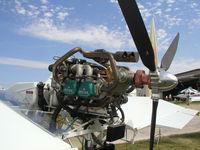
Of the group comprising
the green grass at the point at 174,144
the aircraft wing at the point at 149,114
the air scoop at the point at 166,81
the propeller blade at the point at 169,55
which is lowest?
the green grass at the point at 174,144

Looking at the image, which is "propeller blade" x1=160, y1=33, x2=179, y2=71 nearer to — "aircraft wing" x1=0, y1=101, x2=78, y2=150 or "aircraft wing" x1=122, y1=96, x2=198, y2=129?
"aircraft wing" x1=122, y1=96, x2=198, y2=129

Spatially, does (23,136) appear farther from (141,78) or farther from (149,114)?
(149,114)

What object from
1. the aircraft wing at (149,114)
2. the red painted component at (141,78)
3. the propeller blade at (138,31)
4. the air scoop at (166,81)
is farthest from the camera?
the aircraft wing at (149,114)

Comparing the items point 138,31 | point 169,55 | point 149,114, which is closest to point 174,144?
point 149,114

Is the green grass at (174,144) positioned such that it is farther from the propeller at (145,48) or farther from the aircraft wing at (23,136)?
the aircraft wing at (23,136)

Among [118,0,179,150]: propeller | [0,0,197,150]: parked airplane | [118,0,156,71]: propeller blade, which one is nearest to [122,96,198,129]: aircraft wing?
[0,0,197,150]: parked airplane

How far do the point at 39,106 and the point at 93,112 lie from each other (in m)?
1.11

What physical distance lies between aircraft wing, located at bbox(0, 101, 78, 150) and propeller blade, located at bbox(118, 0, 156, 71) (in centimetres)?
170

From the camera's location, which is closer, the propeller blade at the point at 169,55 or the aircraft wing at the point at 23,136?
the aircraft wing at the point at 23,136

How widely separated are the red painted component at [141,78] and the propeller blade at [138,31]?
7.2 inches

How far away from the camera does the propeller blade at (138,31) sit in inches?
112

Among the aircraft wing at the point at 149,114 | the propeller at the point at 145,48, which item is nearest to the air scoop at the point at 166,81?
the propeller at the point at 145,48

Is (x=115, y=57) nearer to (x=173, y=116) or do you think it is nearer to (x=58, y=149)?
(x=58, y=149)

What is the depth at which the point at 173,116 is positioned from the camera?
582cm
